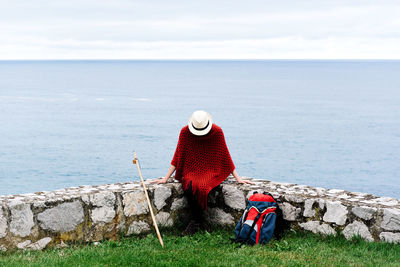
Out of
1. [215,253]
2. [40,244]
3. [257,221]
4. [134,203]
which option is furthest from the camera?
[134,203]

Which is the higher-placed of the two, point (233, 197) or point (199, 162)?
point (199, 162)

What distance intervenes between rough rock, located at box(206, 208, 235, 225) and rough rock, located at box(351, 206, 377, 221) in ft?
5.90

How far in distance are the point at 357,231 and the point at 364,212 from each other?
268 millimetres

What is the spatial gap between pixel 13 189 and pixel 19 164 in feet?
20.6

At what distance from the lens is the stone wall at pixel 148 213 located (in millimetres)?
6133

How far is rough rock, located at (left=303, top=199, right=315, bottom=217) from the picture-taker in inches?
261

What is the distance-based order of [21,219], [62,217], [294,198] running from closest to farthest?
[21,219] < [62,217] < [294,198]

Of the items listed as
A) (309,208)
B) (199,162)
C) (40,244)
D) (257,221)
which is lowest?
(40,244)

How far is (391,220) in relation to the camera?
20.0 ft

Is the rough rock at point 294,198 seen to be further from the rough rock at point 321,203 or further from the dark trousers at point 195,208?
the dark trousers at point 195,208

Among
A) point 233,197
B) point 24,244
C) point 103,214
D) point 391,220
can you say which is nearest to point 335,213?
point 391,220

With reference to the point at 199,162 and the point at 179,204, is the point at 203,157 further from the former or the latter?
the point at 179,204

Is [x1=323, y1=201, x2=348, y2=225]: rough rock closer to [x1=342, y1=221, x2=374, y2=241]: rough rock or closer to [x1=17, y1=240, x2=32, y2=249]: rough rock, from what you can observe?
[x1=342, y1=221, x2=374, y2=241]: rough rock

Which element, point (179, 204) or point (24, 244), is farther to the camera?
point (179, 204)
